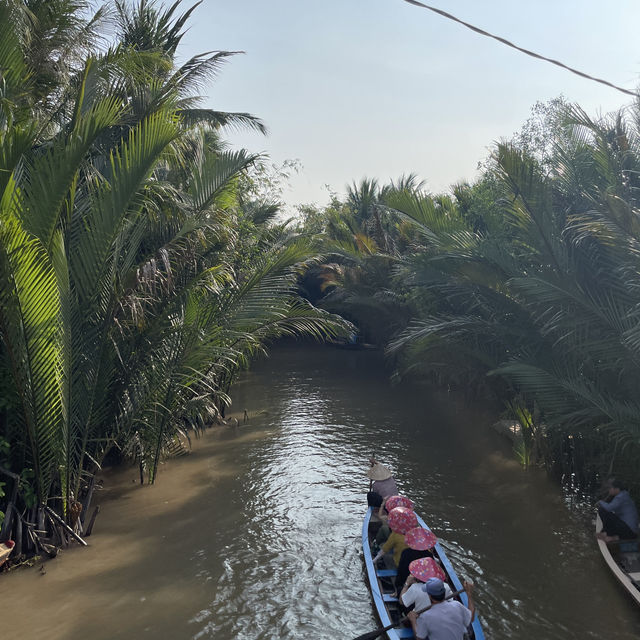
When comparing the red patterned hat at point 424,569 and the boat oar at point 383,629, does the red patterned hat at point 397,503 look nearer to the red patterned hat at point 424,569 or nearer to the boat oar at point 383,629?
the red patterned hat at point 424,569

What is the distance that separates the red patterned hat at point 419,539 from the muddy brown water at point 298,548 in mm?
993

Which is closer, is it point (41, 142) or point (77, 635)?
point (77, 635)

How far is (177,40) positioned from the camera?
13.6m

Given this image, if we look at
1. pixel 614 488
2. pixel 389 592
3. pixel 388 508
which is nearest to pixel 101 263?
pixel 388 508

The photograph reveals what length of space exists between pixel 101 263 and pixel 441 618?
17.6ft

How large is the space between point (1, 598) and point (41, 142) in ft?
19.9

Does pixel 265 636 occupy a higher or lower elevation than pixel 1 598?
lower

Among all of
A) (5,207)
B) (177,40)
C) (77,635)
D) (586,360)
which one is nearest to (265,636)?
(77,635)

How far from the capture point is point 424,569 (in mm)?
5805

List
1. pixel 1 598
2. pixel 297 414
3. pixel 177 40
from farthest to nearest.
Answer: pixel 297 414
pixel 177 40
pixel 1 598

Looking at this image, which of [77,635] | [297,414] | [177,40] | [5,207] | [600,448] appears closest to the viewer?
[5,207]

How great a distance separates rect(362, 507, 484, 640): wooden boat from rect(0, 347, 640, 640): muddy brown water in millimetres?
341

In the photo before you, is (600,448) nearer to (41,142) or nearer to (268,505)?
(268,505)

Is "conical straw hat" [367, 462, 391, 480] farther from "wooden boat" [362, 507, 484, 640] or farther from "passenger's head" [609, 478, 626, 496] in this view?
"passenger's head" [609, 478, 626, 496]
